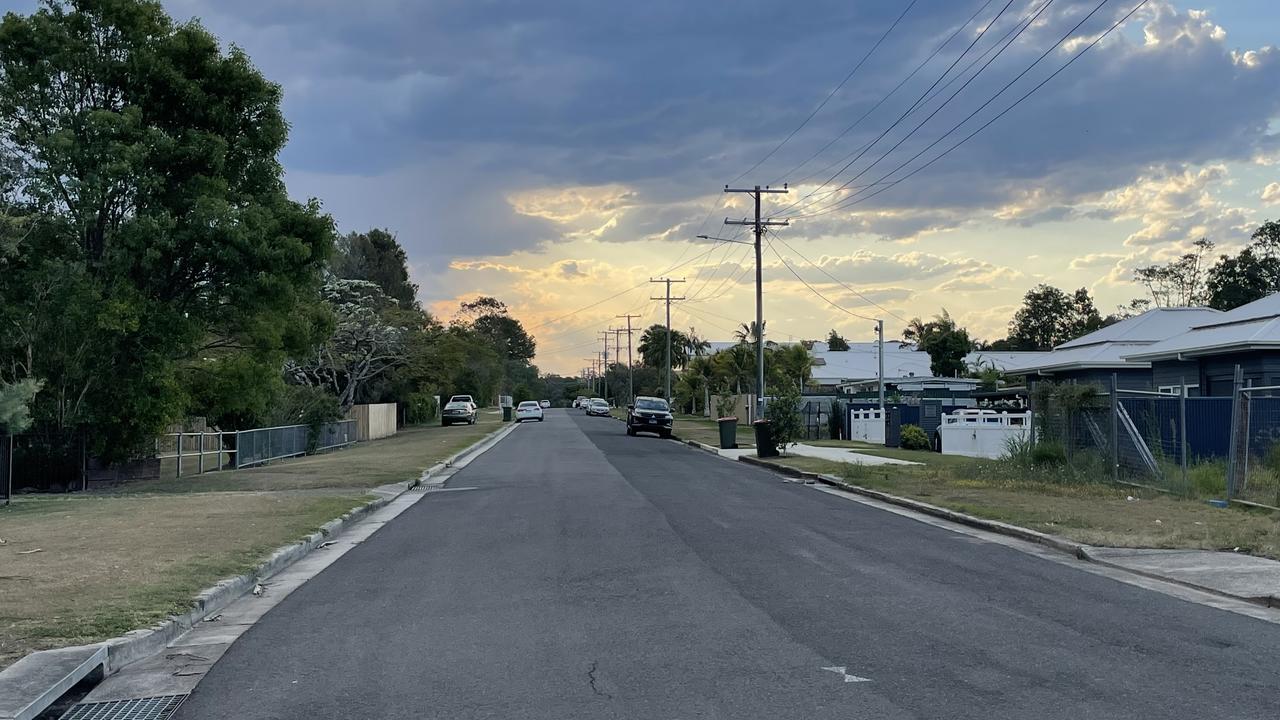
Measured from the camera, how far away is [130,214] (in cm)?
2316

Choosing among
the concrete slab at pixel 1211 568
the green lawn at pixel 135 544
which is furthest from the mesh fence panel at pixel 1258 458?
the green lawn at pixel 135 544

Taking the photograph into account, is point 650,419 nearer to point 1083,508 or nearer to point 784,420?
point 784,420

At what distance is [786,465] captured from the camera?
27719 mm

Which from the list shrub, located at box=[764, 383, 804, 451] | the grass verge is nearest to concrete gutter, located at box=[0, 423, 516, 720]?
the grass verge

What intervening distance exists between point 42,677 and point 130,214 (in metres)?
19.0

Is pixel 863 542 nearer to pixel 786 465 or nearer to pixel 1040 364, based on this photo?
pixel 786 465

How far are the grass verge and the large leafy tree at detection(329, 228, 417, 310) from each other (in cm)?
5790

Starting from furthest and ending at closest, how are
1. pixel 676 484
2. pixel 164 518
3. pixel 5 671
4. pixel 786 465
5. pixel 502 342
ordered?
pixel 502 342
pixel 786 465
pixel 676 484
pixel 164 518
pixel 5 671

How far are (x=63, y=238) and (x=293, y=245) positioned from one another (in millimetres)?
4944

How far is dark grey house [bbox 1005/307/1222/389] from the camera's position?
34375mm

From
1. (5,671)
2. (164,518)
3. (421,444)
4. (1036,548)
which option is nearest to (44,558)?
(164,518)

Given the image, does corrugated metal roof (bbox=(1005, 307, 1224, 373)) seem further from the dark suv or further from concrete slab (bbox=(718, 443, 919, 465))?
the dark suv

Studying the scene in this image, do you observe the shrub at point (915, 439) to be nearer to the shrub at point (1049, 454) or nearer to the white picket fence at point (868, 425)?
the white picket fence at point (868, 425)

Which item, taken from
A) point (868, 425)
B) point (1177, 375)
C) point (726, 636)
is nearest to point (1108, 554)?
point (726, 636)
